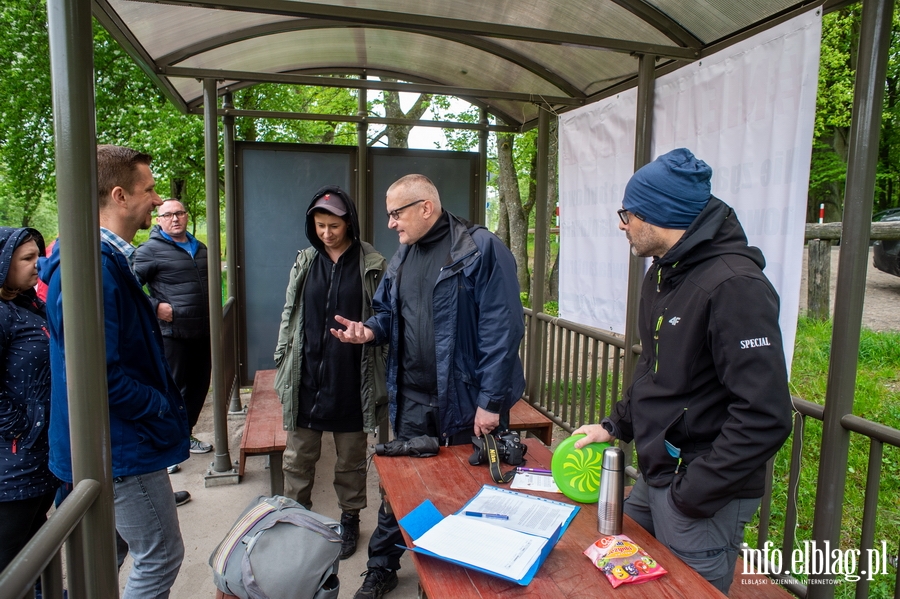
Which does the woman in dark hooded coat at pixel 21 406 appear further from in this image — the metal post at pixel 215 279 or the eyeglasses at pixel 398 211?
the metal post at pixel 215 279

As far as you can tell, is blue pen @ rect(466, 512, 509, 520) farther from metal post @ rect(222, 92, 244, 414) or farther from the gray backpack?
metal post @ rect(222, 92, 244, 414)

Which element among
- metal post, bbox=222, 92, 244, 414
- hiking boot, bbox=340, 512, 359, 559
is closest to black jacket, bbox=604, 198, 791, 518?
hiking boot, bbox=340, 512, 359, 559

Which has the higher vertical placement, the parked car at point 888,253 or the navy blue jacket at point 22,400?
the parked car at point 888,253

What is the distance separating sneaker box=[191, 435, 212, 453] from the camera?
15.8 feet

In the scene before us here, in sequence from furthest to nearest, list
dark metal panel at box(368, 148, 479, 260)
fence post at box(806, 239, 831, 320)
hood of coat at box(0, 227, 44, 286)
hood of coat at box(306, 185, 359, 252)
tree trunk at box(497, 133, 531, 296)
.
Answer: tree trunk at box(497, 133, 531, 296) → fence post at box(806, 239, 831, 320) → dark metal panel at box(368, 148, 479, 260) → hood of coat at box(306, 185, 359, 252) → hood of coat at box(0, 227, 44, 286)

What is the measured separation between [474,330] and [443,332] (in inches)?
6.1

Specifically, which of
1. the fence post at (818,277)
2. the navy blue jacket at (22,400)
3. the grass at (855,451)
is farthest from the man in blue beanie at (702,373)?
the fence post at (818,277)

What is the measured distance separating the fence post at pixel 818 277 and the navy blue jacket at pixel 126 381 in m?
7.86

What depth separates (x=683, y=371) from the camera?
1.76m

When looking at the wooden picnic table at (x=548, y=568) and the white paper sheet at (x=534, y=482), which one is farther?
the white paper sheet at (x=534, y=482)

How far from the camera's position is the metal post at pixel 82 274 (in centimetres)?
147

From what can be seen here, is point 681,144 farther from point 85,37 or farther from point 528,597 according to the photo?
point 85,37

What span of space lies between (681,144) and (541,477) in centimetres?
200

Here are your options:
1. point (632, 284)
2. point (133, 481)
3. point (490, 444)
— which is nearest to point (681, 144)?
point (632, 284)
